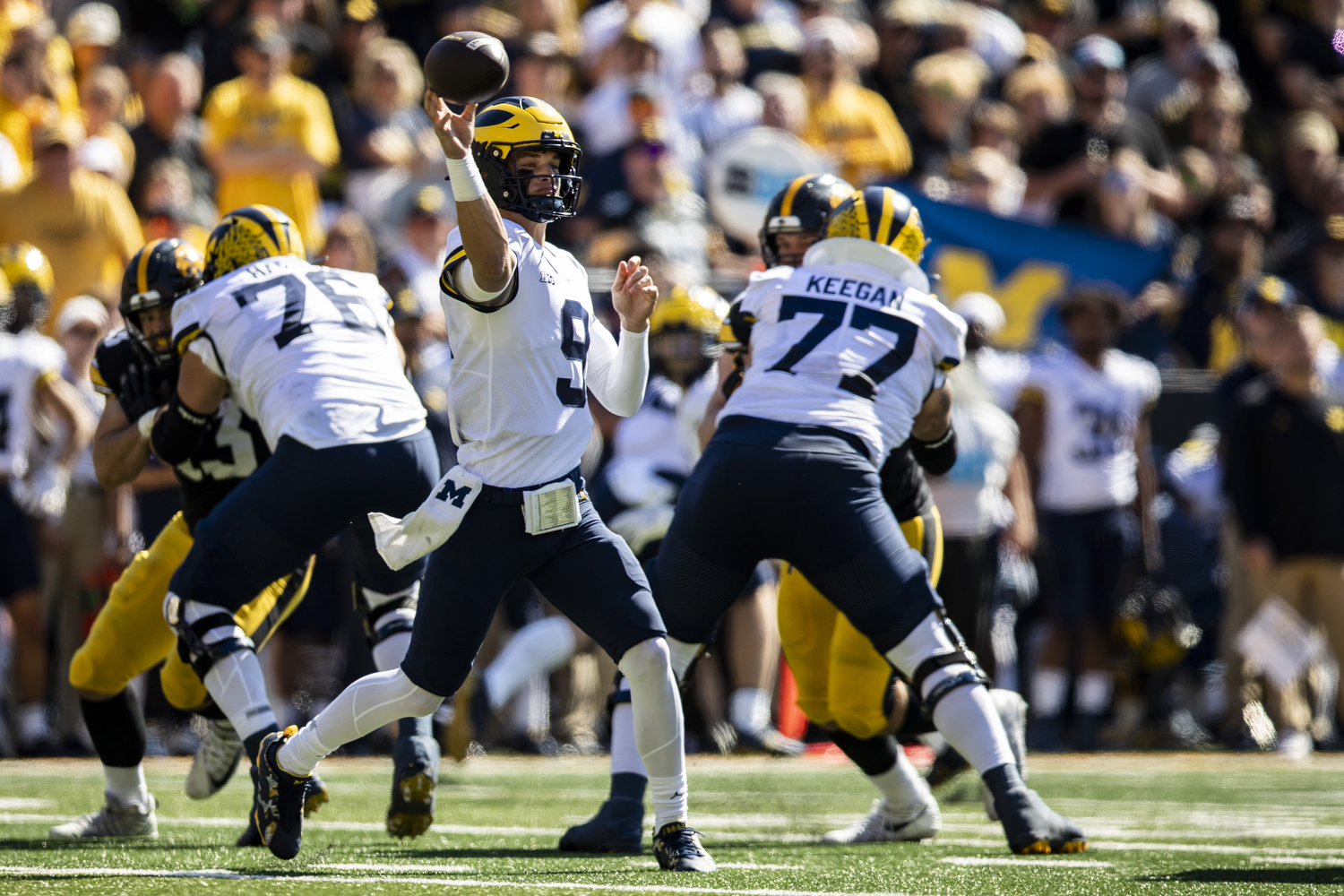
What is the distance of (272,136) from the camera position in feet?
36.3

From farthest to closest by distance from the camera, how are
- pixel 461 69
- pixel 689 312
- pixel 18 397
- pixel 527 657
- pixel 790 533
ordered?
pixel 18 397 < pixel 527 657 < pixel 689 312 < pixel 790 533 < pixel 461 69

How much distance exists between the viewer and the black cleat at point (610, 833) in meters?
5.21

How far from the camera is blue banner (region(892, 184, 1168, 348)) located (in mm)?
11508

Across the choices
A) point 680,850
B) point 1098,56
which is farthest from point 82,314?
point 1098,56

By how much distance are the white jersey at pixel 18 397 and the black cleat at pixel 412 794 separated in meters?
4.79

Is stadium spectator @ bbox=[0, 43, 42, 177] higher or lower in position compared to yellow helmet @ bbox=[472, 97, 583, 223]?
lower

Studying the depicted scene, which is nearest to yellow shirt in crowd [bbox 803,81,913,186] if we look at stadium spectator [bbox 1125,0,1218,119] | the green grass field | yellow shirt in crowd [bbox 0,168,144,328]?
stadium spectator [bbox 1125,0,1218,119]

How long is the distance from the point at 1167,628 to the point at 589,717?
3.13m

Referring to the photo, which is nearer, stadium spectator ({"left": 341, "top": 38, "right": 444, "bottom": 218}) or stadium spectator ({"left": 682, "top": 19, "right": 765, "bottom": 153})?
stadium spectator ({"left": 341, "top": 38, "right": 444, "bottom": 218})

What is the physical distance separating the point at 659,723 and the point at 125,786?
1900 mm

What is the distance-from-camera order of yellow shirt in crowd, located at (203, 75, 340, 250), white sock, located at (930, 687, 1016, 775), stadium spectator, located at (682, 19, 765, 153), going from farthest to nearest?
stadium spectator, located at (682, 19, 765, 153)
yellow shirt in crowd, located at (203, 75, 340, 250)
white sock, located at (930, 687, 1016, 775)

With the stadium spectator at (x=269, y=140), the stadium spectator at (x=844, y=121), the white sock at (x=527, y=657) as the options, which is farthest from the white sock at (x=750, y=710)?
the stadium spectator at (x=844, y=121)

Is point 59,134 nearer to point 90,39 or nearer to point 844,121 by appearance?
point 90,39

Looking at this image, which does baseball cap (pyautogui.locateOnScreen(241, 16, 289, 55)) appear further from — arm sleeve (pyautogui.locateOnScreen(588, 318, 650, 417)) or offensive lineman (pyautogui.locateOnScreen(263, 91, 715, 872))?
arm sleeve (pyautogui.locateOnScreen(588, 318, 650, 417))
